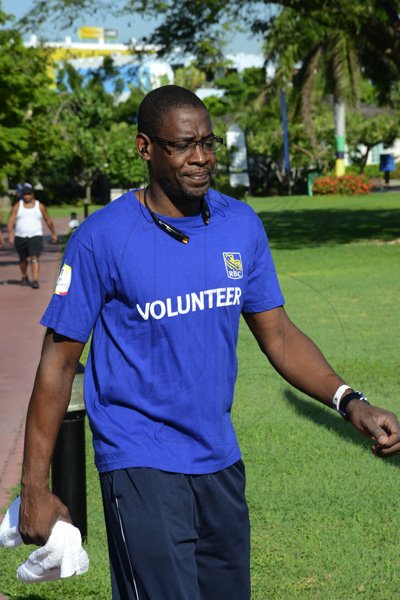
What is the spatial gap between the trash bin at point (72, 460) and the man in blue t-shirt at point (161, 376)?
7.13ft

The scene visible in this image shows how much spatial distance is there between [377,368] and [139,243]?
7390 millimetres

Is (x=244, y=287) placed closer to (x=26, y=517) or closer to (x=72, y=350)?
(x=72, y=350)

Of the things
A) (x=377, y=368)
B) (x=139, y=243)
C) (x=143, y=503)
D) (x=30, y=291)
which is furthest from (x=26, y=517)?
(x=30, y=291)

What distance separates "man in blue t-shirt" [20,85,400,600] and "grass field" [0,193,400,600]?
135cm

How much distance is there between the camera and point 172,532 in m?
3.15

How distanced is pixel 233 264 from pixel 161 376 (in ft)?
1.31

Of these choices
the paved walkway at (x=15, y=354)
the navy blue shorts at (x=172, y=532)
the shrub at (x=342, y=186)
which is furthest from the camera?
the shrub at (x=342, y=186)

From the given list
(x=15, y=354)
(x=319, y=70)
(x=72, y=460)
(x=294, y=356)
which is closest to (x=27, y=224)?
(x=15, y=354)

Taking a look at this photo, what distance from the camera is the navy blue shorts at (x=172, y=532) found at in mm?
3137

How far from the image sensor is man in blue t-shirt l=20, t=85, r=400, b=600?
3172 mm

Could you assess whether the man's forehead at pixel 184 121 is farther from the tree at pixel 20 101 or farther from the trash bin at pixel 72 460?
the tree at pixel 20 101

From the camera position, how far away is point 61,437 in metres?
5.52

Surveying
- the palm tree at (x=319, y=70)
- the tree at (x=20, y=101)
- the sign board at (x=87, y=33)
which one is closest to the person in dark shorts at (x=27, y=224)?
the sign board at (x=87, y=33)

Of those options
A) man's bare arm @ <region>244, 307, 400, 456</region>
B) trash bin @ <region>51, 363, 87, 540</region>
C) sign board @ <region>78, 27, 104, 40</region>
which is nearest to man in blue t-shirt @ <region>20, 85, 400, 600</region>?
man's bare arm @ <region>244, 307, 400, 456</region>
